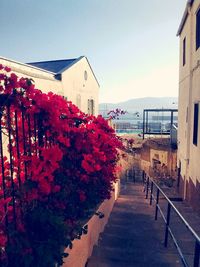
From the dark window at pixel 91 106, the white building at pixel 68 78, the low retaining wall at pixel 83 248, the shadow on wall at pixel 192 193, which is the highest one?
the white building at pixel 68 78

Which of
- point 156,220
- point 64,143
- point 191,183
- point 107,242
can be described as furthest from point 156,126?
point 64,143

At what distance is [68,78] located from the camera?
1412cm

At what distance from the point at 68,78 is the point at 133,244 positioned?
35.4 ft

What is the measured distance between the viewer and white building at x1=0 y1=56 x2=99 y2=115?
10251mm

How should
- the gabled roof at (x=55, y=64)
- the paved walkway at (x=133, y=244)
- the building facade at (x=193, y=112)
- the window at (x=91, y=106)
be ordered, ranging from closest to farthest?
the paved walkway at (x=133, y=244)
the building facade at (x=193, y=112)
the gabled roof at (x=55, y=64)
the window at (x=91, y=106)

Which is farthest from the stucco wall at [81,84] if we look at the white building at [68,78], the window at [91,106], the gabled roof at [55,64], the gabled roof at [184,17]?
the gabled roof at [184,17]

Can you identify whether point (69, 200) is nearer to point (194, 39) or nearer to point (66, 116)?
point (66, 116)

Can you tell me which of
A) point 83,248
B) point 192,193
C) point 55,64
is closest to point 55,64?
point 55,64

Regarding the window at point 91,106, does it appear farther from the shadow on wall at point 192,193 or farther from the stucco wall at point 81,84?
the shadow on wall at point 192,193

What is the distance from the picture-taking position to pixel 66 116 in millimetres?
3816

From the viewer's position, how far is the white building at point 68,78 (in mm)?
10251

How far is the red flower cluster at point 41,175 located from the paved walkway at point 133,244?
0.85 meters

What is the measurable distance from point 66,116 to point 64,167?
74 cm

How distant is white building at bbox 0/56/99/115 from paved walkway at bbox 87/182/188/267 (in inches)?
243
